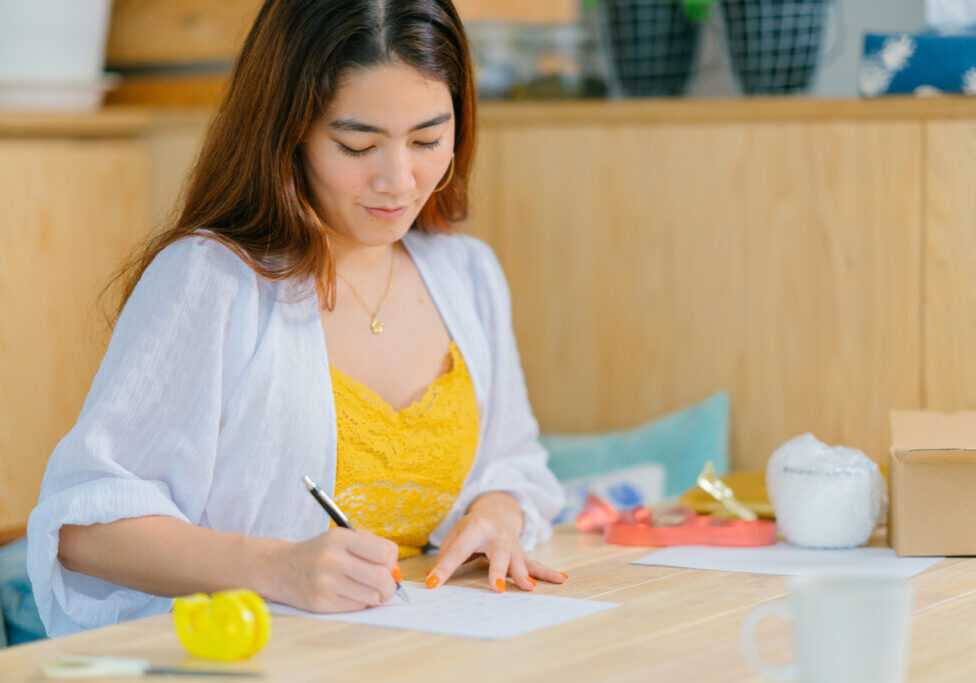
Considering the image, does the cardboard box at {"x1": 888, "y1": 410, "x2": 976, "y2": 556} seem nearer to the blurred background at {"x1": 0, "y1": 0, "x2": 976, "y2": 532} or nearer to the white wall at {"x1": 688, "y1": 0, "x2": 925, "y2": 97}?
the blurred background at {"x1": 0, "y1": 0, "x2": 976, "y2": 532}

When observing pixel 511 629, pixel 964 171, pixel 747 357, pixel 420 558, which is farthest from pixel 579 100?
pixel 511 629

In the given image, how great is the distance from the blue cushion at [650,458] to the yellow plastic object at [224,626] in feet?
3.33

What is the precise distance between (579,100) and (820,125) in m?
0.46

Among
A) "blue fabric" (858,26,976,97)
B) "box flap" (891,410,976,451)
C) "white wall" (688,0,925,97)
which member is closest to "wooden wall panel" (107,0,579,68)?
"white wall" (688,0,925,97)

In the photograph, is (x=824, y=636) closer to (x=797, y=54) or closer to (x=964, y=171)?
(x=964, y=171)

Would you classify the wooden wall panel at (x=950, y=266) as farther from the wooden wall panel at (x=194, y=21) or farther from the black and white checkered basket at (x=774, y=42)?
the wooden wall panel at (x=194, y=21)

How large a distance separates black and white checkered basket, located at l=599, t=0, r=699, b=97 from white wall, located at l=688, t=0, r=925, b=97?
6 centimetres

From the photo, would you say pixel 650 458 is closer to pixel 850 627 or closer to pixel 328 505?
pixel 328 505

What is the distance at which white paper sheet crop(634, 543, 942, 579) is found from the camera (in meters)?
1.32

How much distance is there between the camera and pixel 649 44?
219 cm

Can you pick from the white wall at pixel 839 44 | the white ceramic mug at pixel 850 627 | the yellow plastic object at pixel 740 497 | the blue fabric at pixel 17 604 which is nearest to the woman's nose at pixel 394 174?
the yellow plastic object at pixel 740 497

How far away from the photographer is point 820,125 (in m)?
1.99

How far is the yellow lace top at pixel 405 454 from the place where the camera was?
1.44m

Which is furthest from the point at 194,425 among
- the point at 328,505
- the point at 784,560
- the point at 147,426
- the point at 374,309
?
the point at 784,560
